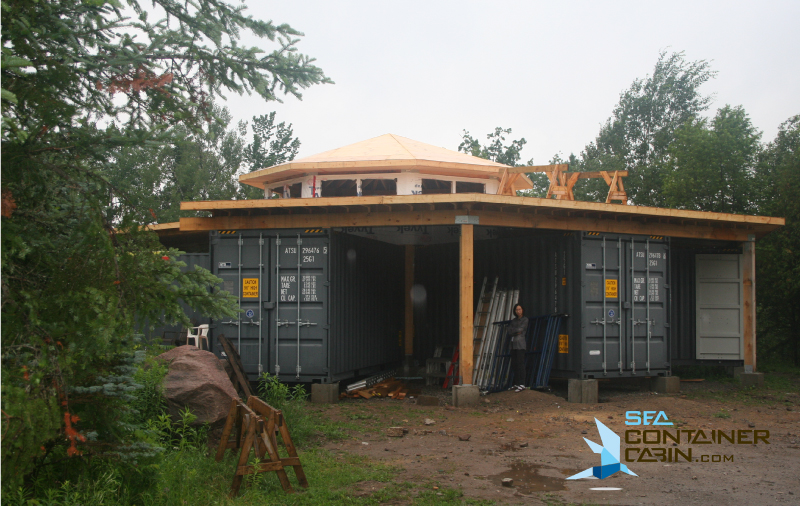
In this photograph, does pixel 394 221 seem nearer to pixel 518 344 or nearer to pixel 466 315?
pixel 466 315

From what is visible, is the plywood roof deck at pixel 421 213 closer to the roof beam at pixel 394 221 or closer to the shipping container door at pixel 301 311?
the roof beam at pixel 394 221

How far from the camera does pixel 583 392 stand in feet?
39.2

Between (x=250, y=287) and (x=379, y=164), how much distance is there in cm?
521

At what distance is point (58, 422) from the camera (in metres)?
4.08

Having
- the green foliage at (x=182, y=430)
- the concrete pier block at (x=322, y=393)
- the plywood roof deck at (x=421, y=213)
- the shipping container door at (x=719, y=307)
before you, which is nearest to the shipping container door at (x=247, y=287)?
the plywood roof deck at (x=421, y=213)

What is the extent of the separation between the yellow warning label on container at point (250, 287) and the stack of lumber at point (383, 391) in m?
2.61

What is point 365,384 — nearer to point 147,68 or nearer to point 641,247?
point 641,247

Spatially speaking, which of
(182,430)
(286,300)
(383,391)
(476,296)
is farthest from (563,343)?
(182,430)

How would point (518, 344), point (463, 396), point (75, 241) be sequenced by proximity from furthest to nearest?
point (518, 344), point (463, 396), point (75, 241)

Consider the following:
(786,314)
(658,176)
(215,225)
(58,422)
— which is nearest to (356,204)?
(215,225)

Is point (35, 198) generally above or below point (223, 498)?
above

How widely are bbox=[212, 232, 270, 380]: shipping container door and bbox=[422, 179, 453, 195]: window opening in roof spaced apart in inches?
226

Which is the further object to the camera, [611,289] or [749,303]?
[749,303]

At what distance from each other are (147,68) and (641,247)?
1043 cm
